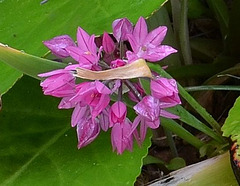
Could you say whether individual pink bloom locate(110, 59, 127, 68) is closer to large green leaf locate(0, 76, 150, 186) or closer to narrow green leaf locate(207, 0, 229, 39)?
large green leaf locate(0, 76, 150, 186)

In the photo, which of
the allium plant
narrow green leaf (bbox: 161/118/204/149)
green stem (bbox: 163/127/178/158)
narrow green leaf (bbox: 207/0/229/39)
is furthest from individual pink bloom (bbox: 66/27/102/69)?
narrow green leaf (bbox: 207/0/229/39)

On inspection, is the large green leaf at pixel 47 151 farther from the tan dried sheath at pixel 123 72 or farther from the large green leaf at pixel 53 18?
the tan dried sheath at pixel 123 72

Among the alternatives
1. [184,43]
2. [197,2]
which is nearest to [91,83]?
[184,43]

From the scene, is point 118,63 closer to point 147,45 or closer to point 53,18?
point 147,45

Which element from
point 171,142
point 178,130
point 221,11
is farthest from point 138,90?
point 221,11

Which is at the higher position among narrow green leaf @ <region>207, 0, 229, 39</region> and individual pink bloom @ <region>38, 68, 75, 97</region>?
individual pink bloom @ <region>38, 68, 75, 97</region>

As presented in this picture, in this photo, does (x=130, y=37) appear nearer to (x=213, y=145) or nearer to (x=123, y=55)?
(x=123, y=55)
